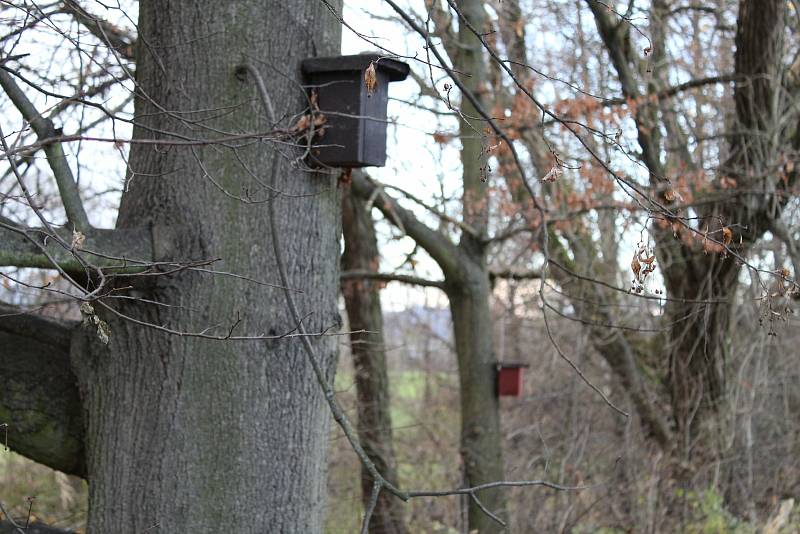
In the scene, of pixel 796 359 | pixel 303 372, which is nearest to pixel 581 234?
pixel 796 359

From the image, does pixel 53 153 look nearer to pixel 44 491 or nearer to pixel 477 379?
pixel 477 379

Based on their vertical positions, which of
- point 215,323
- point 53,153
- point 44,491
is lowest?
point 44,491

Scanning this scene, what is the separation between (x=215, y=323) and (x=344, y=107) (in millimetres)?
954

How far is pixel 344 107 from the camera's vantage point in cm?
343

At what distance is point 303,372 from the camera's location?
3.32m

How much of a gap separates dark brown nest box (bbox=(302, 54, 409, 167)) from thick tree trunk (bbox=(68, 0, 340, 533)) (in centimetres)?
9

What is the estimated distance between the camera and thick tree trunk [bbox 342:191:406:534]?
8234 mm

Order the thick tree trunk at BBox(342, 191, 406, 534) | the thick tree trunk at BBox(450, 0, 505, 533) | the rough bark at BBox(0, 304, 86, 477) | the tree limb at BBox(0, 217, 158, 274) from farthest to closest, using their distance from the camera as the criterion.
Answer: the thick tree trunk at BBox(342, 191, 406, 534) → the thick tree trunk at BBox(450, 0, 505, 533) → the rough bark at BBox(0, 304, 86, 477) → the tree limb at BBox(0, 217, 158, 274)

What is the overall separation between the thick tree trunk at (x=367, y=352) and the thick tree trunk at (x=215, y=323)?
4764 millimetres

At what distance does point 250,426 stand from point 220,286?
0.51 metres

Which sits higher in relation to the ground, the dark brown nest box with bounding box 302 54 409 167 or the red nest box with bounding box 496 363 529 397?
the dark brown nest box with bounding box 302 54 409 167

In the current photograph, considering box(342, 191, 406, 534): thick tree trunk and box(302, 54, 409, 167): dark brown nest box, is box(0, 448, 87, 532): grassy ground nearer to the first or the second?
box(342, 191, 406, 534): thick tree trunk

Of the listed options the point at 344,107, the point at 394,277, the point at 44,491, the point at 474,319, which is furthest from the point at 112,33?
the point at 44,491

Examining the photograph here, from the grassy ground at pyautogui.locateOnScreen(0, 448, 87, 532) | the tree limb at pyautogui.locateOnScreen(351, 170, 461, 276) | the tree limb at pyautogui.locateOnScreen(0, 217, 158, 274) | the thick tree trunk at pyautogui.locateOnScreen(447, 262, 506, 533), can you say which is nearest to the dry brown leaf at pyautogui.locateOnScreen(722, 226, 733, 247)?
the tree limb at pyautogui.locateOnScreen(0, 217, 158, 274)
